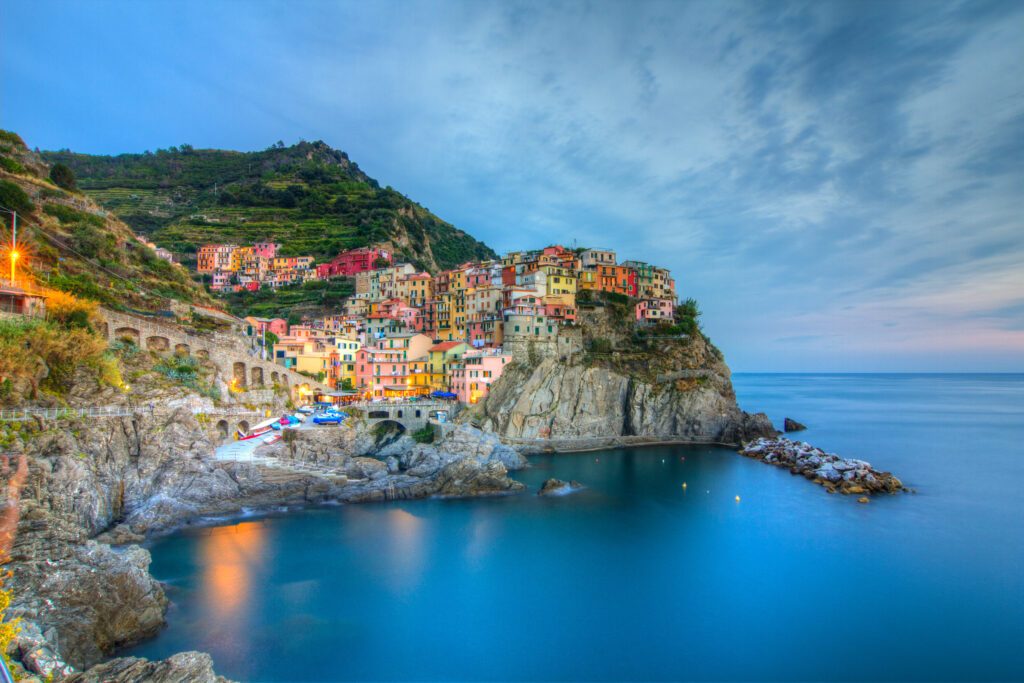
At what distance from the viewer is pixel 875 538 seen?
24.8m

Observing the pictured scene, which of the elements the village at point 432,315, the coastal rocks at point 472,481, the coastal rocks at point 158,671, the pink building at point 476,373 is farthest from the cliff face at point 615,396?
the coastal rocks at point 158,671

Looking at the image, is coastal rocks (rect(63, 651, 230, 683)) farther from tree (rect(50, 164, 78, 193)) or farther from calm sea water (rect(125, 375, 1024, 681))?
tree (rect(50, 164, 78, 193))

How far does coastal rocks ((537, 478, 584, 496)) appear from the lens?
30.4 meters

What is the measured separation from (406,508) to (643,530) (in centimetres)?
1173

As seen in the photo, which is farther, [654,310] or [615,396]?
[654,310]

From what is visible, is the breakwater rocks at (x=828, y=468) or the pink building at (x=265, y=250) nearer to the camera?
the breakwater rocks at (x=828, y=468)

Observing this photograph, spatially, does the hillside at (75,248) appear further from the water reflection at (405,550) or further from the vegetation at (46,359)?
the water reflection at (405,550)

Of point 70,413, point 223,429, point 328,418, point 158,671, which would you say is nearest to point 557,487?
point 328,418

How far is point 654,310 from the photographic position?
173 feet

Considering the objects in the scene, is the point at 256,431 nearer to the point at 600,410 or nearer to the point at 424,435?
the point at 424,435

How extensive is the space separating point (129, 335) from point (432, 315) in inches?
1065

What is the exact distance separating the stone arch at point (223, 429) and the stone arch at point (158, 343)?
5.76 meters

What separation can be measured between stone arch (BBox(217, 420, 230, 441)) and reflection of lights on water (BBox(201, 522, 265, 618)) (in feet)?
20.8

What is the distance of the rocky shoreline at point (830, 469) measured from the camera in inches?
1272
